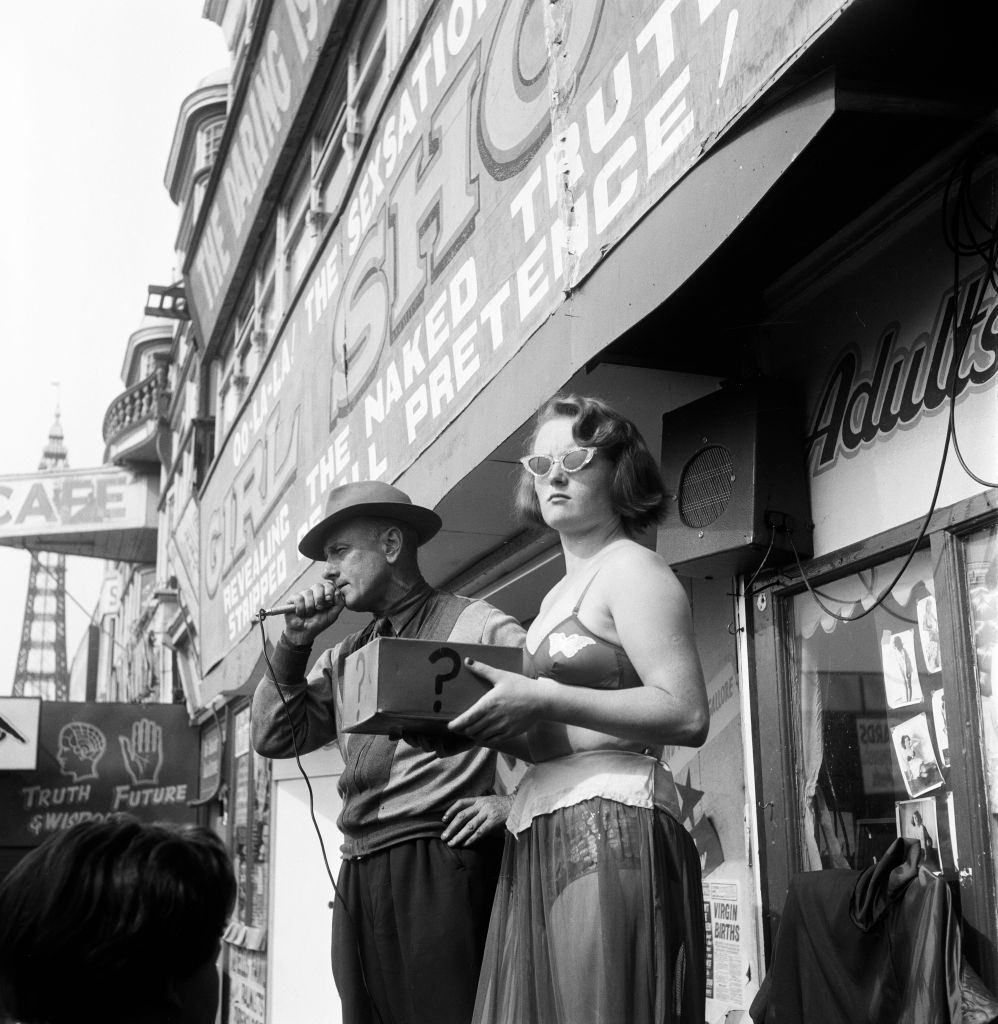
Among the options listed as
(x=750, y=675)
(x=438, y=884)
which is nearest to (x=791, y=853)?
(x=750, y=675)

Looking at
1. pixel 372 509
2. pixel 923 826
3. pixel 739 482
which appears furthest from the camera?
pixel 739 482

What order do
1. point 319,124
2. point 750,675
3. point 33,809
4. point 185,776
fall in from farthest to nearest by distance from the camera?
point 185,776 < point 33,809 < point 319,124 < point 750,675

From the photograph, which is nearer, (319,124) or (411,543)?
(411,543)

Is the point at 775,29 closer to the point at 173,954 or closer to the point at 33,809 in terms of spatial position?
the point at 173,954

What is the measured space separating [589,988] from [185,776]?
14.0m

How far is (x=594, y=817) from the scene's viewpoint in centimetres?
222

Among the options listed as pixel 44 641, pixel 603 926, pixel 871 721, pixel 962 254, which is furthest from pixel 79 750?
pixel 44 641

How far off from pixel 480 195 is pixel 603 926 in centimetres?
318

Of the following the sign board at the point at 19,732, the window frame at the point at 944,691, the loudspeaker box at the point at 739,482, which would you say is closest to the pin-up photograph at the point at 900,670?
the window frame at the point at 944,691

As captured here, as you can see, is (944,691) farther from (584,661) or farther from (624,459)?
(584,661)

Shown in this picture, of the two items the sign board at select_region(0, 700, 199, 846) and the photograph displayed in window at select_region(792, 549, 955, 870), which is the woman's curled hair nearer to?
the photograph displayed in window at select_region(792, 549, 955, 870)

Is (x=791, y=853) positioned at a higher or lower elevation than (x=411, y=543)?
lower

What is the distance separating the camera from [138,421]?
24.3m

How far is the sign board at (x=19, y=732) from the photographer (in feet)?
46.1
